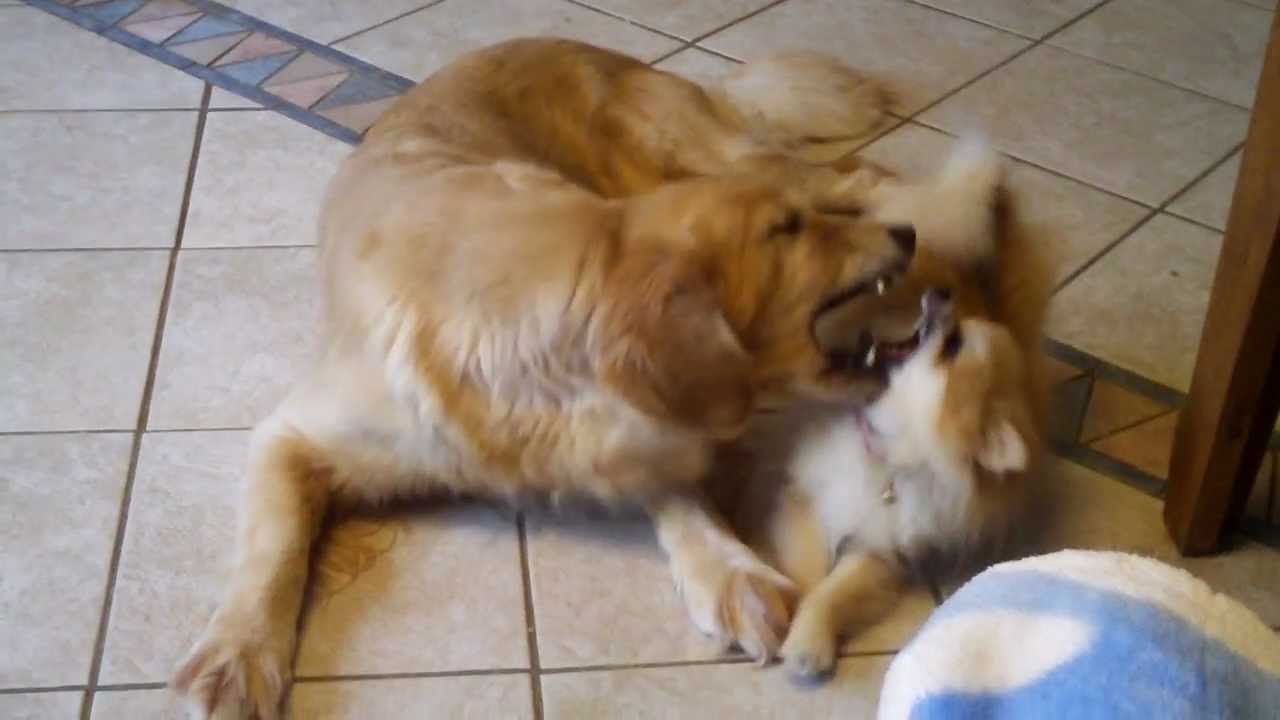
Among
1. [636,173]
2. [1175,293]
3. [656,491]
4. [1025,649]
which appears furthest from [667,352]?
[1175,293]

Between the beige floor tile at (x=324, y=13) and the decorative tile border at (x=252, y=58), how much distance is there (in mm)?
→ 31

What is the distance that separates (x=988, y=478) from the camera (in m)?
1.46

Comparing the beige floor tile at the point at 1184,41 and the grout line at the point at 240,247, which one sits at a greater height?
the grout line at the point at 240,247

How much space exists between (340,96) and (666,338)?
1.48 meters

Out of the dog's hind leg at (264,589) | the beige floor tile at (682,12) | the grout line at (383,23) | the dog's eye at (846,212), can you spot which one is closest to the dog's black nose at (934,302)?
the dog's eye at (846,212)

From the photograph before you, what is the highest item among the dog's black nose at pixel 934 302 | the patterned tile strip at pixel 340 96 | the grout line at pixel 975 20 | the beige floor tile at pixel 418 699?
the dog's black nose at pixel 934 302

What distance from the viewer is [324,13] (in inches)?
116

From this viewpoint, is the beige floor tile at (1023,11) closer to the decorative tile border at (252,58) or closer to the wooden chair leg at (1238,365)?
the decorative tile border at (252,58)

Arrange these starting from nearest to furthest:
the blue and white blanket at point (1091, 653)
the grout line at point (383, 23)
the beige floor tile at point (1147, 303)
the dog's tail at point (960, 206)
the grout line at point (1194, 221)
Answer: the blue and white blanket at point (1091, 653) → the dog's tail at point (960, 206) → the beige floor tile at point (1147, 303) → the grout line at point (1194, 221) → the grout line at point (383, 23)

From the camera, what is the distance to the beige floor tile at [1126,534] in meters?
1.54

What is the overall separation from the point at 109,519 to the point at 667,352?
72 centimetres

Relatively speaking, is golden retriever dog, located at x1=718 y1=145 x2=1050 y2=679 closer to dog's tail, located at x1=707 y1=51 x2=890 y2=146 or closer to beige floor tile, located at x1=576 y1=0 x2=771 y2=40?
dog's tail, located at x1=707 y1=51 x2=890 y2=146

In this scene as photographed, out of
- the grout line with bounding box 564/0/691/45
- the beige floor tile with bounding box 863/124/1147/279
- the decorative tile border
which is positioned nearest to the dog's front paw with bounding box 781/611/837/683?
the beige floor tile with bounding box 863/124/1147/279

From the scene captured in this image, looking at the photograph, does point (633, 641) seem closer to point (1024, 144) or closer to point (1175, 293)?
point (1175, 293)
